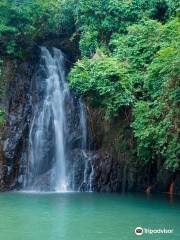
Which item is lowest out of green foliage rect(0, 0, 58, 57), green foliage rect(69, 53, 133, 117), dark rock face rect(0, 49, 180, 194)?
dark rock face rect(0, 49, 180, 194)

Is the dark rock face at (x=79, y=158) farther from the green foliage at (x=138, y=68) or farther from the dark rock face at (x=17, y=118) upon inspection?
the green foliage at (x=138, y=68)

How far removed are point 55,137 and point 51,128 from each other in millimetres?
407

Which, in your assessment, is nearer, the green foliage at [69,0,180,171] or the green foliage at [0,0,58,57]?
the green foliage at [69,0,180,171]

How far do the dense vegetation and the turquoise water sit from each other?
1574 millimetres

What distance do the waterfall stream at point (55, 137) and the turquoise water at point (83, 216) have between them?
2039 mm

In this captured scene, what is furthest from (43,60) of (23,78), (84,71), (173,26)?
(173,26)

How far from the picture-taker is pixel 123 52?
18.3 m

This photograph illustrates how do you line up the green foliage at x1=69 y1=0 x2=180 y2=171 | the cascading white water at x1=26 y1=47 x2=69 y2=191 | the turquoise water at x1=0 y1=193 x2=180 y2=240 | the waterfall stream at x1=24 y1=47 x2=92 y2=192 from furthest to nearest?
the cascading white water at x1=26 y1=47 x2=69 y2=191 → the waterfall stream at x1=24 y1=47 x2=92 y2=192 → the green foliage at x1=69 y1=0 x2=180 y2=171 → the turquoise water at x1=0 y1=193 x2=180 y2=240

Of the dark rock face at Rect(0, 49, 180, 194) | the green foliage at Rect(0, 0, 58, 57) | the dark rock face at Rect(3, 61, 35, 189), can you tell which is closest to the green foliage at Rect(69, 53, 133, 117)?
the dark rock face at Rect(0, 49, 180, 194)

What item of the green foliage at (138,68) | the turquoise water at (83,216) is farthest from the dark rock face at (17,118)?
the green foliage at (138,68)

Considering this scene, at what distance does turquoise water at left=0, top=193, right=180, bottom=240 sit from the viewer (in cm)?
989

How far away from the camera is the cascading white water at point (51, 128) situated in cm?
1870

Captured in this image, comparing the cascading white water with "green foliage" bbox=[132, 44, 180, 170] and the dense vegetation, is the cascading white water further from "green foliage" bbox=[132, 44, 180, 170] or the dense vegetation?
"green foliage" bbox=[132, 44, 180, 170]

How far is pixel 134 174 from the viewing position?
17891 millimetres
